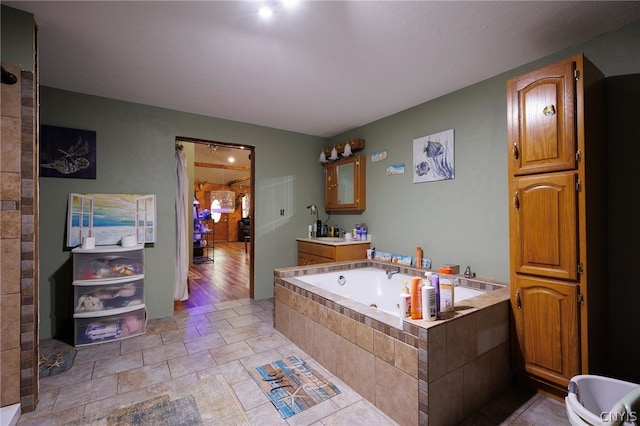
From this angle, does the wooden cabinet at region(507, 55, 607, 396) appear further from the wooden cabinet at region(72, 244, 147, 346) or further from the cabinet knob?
the wooden cabinet at region(72, 244, 147, 346)

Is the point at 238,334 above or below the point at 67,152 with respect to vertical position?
below

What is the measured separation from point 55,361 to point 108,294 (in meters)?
0.61

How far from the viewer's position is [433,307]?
1611mm

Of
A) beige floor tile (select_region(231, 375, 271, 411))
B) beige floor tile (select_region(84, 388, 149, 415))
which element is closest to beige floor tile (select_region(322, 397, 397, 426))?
beige floor tile (select_region(231, 375, 271, 411))

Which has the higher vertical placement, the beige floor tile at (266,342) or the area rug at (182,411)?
the area rug at (182,411)

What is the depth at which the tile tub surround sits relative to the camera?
1515 millimetres

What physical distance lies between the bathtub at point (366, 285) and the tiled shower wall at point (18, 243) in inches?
77.7

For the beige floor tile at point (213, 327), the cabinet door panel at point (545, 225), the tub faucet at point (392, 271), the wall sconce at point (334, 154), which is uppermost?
the wall sconce at point (334, 154)

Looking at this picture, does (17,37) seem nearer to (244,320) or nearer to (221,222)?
(244,320)

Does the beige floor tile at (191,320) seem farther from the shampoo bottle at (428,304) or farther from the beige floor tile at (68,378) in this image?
the shampoo bottle at (428,304)

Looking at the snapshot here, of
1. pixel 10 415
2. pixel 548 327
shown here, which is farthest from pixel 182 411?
pixel 548 327

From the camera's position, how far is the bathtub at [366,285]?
3025 mm

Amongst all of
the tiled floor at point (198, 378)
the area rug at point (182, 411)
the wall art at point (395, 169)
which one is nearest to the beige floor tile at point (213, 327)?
the tiled floor at point (198, 378)

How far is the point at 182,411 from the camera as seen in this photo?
5.59 feet
